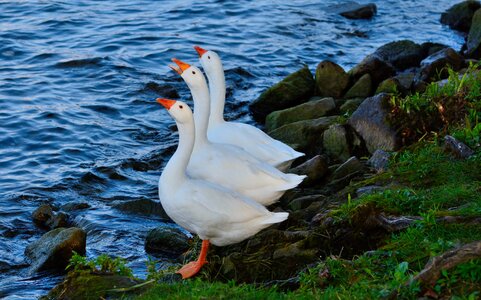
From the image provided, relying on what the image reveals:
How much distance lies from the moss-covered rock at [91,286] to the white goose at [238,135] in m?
2.83

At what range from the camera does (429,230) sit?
5715mm

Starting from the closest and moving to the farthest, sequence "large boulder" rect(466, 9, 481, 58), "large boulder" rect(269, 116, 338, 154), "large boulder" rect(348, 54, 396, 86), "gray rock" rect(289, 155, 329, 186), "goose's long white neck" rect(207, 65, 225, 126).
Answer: "gray rock" rect(289, 155, 329, 186) → "goose's long white neck" rect(207, 65, 225, 126) → "large boulder" rect(269, 116, 338, 154) → "large boulder" rect(348, 54, 396, 86) → "large boulder" rect(466, 9, 481, 58)

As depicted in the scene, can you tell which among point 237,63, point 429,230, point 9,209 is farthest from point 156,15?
point 429,230

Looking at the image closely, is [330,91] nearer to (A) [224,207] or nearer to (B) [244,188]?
(B) [244,188]

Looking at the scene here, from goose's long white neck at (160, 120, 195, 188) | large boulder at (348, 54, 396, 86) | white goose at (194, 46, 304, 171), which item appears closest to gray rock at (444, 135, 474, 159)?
white goose at (194, 46, 304, 171)

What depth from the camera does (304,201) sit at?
7.80 m

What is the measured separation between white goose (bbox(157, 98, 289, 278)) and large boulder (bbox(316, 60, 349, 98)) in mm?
5363

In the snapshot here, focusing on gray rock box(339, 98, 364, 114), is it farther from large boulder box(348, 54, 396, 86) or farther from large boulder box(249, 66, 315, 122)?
large boulder box(348, 54, 396, 86)

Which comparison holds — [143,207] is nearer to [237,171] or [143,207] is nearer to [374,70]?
[237,171]

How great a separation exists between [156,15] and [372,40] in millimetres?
4433

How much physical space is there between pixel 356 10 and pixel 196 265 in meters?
12.7

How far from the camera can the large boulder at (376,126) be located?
28.3 ft

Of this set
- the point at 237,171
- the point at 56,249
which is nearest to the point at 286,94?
the point at 237,171

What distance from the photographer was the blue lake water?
30.5 feet
